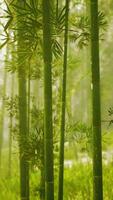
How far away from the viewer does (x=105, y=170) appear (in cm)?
689

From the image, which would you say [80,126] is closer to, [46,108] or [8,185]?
[46,108]

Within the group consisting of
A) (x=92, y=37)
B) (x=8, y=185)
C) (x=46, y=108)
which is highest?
(x=92, y=37)

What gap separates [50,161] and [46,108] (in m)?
→ 0.34

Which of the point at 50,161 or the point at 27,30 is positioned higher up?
the point at 27,30

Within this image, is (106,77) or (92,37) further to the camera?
(106,77)

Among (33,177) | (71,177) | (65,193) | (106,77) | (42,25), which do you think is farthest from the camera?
(106,77)

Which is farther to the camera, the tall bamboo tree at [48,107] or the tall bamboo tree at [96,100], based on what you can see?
the tall bamboo tree at [48,107]

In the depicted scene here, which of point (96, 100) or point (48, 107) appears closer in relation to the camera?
point (96, 100)

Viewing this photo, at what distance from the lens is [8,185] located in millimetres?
6930

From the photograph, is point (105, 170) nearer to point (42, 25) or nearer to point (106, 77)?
point (42, 25)

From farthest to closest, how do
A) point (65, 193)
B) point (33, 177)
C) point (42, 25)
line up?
point (33, 177), point (65, 193), point (42, 25)

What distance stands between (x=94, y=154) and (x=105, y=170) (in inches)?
169

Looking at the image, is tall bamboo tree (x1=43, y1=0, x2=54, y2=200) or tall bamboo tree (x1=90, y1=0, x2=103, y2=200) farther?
tall bamboo tree (x1=43, y1=0, x2=54, y2=200)

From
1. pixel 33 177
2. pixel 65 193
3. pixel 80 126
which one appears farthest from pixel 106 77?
pixel 80 126
